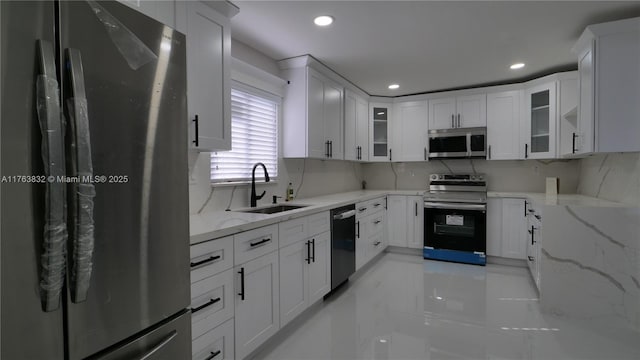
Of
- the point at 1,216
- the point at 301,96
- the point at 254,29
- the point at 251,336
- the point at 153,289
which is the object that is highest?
the point at 254,29

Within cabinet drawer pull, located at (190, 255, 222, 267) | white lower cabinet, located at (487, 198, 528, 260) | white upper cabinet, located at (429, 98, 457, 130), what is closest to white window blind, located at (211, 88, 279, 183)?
cabinet drawer pull, located at (190, 255, 222, 267)

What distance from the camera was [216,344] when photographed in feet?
5.35

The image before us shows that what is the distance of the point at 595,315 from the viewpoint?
2.52 meters

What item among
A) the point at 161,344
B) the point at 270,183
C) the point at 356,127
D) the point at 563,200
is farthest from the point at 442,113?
the point at 161,344

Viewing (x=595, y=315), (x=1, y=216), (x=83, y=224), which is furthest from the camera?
(x=595, y=315)

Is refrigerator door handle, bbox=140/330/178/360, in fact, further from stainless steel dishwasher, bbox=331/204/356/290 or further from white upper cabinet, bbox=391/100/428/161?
white upper cabinet, bbox=391/100/428/161

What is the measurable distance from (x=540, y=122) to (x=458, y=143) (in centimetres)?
99

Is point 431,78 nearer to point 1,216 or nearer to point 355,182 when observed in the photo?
point 355,182

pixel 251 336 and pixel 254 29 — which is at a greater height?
pixel 254 29

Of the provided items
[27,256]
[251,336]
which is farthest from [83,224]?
[251,336]

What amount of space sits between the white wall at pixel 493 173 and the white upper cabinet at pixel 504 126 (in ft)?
1.18

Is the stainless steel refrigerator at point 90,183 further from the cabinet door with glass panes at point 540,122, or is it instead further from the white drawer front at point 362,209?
the cabinet door with glass panes at point 540,122

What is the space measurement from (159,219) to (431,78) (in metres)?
3.76

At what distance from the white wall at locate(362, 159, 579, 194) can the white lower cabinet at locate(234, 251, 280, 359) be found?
3.55 metres
